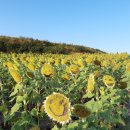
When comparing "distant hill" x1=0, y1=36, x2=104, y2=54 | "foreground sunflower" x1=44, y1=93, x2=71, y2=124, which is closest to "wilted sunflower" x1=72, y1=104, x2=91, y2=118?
"foreground sunflower" x1=44, y1=93, x2=71, y2=124

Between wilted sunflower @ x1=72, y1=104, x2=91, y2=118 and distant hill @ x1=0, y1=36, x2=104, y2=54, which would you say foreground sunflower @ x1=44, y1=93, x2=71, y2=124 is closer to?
wilted sunflower @ x1=72, y1=104, x2=91, y2=118

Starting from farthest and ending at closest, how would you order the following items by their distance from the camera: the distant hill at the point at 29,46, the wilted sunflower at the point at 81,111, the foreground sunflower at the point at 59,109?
the distant hill at the point at 29,46
the wilted sunflower at the point at 81,111
the foreground sunflower at the point at 59,109

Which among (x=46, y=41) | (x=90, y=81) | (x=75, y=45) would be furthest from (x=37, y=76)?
(x=75, y=45)

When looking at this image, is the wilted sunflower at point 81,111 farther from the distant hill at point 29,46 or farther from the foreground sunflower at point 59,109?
the distant hill at point 29,46

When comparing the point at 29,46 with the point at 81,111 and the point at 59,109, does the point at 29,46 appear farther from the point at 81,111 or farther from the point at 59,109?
the point at 59,109

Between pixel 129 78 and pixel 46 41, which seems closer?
pixel 129 78

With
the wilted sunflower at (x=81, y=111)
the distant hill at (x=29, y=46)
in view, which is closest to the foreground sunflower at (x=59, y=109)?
the wilted sunflower at (x=81, y=111)

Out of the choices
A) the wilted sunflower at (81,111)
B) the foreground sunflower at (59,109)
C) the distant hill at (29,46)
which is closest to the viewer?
the foreground sunflower at (59,109)

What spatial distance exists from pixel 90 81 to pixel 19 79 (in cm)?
75

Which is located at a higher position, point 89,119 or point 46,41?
point 46,41

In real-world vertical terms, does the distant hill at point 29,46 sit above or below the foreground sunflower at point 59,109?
above

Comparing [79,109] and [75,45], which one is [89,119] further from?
[75,45]

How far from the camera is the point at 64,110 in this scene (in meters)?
2.52

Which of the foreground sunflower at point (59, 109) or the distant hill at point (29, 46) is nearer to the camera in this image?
the foreground sunflower at point (59, 109)
